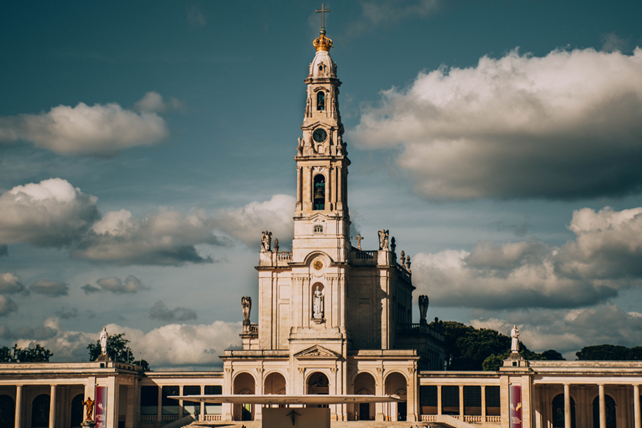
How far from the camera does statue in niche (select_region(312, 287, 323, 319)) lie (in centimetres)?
9762

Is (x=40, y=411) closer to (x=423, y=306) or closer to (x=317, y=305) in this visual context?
(x=317, y=305)

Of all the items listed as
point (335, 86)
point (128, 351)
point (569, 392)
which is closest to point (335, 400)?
point (569, 392)

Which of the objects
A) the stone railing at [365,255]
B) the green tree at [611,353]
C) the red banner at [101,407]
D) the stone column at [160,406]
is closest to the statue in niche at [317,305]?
the stone railing at [365,255]

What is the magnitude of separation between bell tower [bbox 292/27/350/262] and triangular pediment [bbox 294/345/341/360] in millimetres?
9363

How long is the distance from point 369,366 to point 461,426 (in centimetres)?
1064

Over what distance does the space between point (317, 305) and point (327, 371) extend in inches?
269

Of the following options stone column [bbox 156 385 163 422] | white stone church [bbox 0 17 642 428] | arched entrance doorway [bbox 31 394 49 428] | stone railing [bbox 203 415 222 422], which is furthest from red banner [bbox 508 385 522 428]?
arched entrance doorway [bbox 31 394 49 428]

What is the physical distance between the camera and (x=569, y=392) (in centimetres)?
9381

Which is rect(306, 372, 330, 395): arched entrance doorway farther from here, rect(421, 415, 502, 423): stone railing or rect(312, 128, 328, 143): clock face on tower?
rect(312, 128, 328, 143): clock face on tower

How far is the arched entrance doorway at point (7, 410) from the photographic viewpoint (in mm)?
103688

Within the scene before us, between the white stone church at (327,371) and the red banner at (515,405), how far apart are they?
10 cm

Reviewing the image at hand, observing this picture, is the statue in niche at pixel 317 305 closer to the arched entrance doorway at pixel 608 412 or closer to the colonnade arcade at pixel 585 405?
the colonnade arcade at pixel 585 405

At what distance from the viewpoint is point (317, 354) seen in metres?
95.4

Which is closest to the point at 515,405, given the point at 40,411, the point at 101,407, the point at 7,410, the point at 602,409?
the point at 602,409
